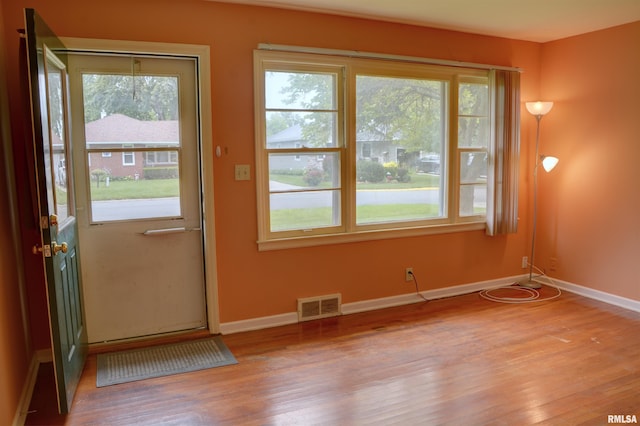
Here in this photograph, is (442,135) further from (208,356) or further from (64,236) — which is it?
(64,236)

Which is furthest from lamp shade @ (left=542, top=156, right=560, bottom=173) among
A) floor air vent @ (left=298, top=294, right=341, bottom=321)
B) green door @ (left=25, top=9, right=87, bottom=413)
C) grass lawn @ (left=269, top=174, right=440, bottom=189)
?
green door @ (left=25, top=9, right=87, bottom=413)

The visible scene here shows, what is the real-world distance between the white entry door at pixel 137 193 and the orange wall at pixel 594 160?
3.43 meters

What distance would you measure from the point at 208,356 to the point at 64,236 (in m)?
1.21

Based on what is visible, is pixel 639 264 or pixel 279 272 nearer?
pixel 279 272

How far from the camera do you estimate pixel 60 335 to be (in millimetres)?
2402

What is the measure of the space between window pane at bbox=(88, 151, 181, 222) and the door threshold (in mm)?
880

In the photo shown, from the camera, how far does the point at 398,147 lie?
4.18 metres

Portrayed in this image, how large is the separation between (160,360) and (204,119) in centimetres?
167

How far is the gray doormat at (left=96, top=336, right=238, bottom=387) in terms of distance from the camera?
9.66 ft

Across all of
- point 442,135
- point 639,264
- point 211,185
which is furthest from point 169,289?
point 639,264

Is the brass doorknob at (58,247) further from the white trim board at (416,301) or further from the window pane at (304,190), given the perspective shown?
the window pane at (304,190)

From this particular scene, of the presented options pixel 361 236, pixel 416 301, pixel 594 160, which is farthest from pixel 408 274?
pixel 594 160

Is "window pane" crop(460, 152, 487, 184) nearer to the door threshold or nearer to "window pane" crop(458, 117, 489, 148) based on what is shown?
"window pane" crop(458, 117, 489, 148)

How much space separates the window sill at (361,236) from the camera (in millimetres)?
3711
